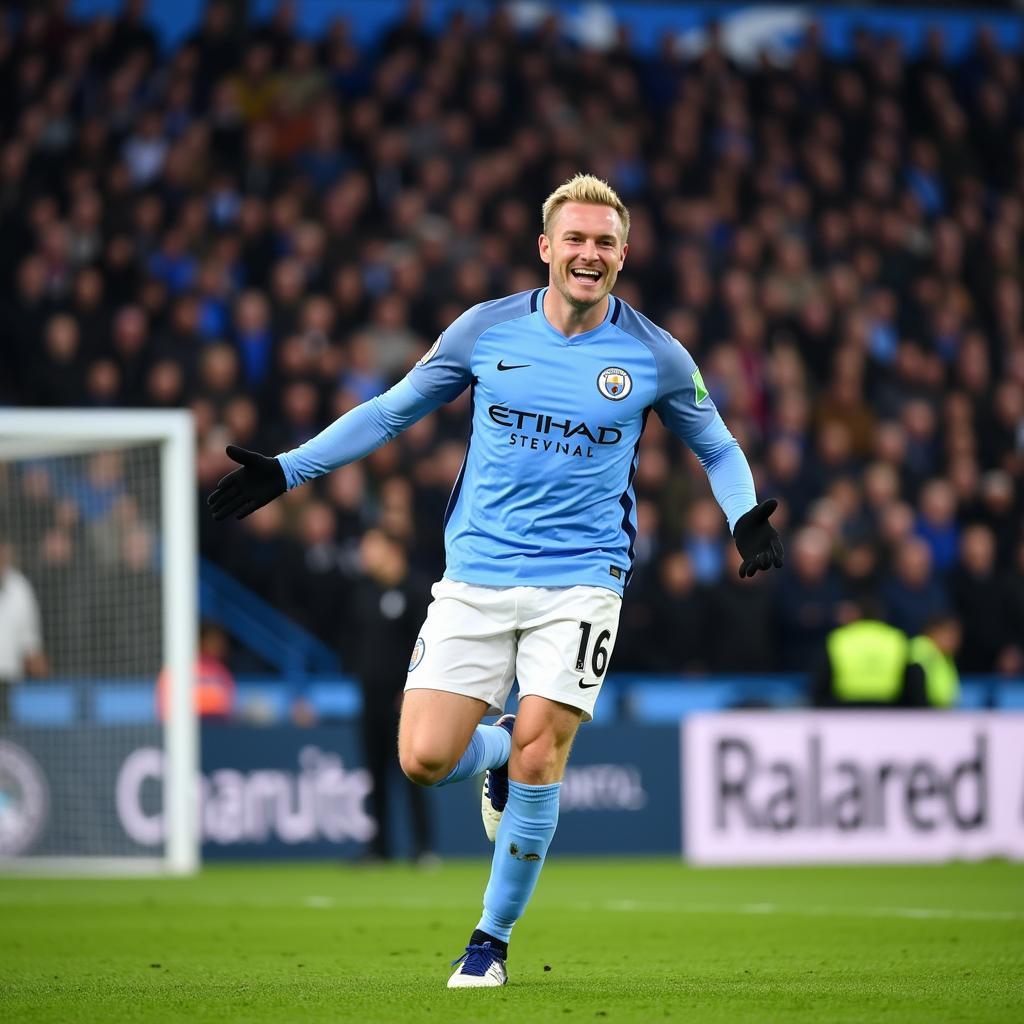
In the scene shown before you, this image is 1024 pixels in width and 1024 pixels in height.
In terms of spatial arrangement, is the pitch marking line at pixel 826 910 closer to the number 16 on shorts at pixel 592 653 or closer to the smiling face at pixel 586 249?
the number 16 on shorts at pixel 592 653

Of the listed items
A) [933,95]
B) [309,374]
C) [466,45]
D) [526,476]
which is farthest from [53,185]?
[526,476]

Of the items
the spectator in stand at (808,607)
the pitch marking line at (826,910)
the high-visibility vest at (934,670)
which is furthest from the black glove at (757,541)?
the spectator in stand at (808,607)

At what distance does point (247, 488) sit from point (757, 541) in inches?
58.8

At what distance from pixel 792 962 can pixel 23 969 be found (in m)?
2.55

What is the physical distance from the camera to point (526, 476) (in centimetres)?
586

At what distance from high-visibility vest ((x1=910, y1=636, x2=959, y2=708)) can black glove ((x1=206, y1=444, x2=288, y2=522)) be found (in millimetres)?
8701

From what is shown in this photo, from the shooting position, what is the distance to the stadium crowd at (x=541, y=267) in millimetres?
14977

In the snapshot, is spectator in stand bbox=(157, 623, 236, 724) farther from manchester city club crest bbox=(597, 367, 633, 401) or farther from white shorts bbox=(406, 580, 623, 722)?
manchester city club crest bbox=(597, 367, 633, 401)

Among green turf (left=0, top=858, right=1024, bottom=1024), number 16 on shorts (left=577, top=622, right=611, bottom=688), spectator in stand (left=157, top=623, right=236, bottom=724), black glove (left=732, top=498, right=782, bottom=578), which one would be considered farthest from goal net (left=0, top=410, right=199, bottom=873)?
black glove (left=732, top=498, right=782, bottom=578)

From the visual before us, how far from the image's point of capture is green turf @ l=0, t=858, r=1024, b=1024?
5.27 m

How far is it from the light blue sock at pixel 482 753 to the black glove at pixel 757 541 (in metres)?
0.91

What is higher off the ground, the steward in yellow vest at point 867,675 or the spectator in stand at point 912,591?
the spectator in stand at point 912,591

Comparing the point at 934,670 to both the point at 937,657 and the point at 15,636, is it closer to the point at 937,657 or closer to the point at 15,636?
the point at 937,657

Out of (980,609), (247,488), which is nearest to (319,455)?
(247,488)
